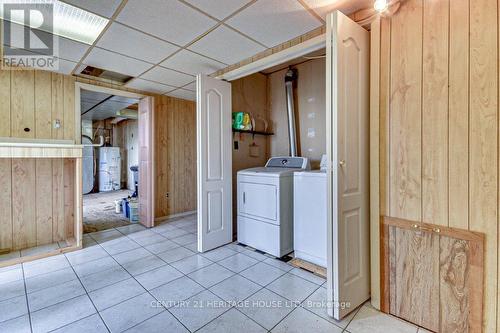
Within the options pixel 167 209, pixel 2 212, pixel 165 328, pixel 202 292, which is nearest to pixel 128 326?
pixel 165 328

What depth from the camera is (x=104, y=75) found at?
Result: 11.2ft

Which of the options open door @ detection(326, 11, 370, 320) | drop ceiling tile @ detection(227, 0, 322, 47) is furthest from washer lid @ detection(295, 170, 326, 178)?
drop ceiling tile @ detection(227, 0, 322, 47)

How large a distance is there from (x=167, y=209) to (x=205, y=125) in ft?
7.89

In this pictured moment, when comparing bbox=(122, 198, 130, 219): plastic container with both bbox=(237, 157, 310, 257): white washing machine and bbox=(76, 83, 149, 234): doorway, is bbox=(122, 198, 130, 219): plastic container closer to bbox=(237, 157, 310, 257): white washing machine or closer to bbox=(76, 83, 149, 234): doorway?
bbox=(76, 83, 149, 234): doorway

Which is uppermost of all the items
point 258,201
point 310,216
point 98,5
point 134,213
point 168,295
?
point 98,5

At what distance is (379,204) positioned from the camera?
1.78 metres

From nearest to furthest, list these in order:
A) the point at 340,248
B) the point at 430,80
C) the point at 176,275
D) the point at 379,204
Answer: the point at 430,80 < the point at 340,248 < the point at 379,204 < the point at 176,275

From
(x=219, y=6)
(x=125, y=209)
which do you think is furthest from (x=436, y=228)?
(x=125, y=209)

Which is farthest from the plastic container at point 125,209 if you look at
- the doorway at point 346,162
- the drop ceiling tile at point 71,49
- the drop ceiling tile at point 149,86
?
the doorway at point 346,162

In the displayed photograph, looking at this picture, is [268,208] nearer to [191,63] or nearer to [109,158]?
[191,63]

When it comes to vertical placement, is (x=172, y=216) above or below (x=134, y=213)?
below

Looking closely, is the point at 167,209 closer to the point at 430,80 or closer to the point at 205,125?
the point at 205,125

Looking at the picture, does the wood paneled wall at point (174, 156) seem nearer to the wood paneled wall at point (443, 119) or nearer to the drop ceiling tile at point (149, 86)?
the drop ceiling tile at point (149, 86)

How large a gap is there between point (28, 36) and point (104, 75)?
3.93 ft
